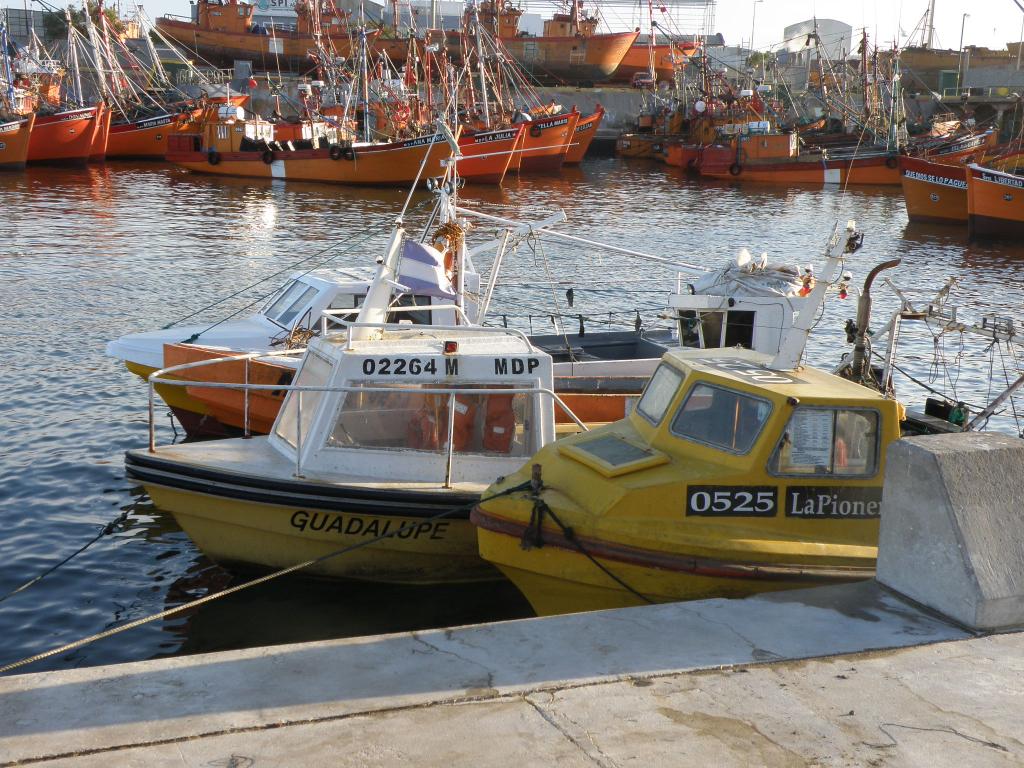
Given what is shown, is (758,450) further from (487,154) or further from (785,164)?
(785,164)

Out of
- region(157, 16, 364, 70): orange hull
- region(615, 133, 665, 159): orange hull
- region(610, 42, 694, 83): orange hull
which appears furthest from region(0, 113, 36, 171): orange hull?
region(610, 42, 694, 83): orange hull

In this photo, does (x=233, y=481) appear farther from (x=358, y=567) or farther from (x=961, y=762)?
(x=961, y=762)

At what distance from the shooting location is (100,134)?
184 feet

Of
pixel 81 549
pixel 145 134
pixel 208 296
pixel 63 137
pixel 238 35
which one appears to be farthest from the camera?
pixel 238 35

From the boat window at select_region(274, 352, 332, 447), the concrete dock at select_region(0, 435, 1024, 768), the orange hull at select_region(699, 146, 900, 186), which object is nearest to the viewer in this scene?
the concrete dock at select_region(0, 435, 1024, 768)

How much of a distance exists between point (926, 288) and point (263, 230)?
21096mm

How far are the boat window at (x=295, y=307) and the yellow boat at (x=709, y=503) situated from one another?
7.48m

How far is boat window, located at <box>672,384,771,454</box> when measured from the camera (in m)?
9.29

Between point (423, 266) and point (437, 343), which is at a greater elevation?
point (423, 266)

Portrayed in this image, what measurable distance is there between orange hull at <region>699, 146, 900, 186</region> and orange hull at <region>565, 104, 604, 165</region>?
22.3 feet

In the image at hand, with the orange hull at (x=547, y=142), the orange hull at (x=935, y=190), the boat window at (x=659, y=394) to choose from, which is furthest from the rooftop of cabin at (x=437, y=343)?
the orange hull at (x=547, y=142)

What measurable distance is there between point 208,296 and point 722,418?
1940 centimetres

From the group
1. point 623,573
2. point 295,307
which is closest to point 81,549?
point 295,307

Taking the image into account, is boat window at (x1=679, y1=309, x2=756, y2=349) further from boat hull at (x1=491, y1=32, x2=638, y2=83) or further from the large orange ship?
boat hull at (x1=491, y1=32, x2=638, y2=83)
